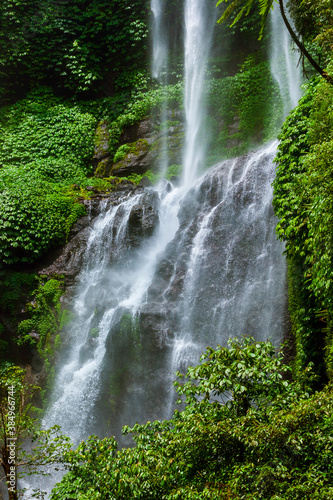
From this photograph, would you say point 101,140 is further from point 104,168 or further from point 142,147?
point 142,147

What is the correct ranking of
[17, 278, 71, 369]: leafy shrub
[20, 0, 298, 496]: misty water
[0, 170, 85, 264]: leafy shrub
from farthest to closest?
[0, 170, 85, 264]: leafy shrub, [17, 278, 71, 369]: leafy shrub, [20, 0, 298, 496]: misty water

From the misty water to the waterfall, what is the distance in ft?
18.2

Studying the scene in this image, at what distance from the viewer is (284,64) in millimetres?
16734

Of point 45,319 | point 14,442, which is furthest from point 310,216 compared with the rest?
point 45,319

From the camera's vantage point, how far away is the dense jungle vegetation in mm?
3582

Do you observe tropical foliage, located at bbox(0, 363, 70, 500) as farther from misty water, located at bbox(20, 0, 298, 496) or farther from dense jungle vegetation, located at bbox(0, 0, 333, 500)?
misty water, located at bbox(20, 0, 298, 496)

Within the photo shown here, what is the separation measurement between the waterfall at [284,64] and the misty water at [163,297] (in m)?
5.55

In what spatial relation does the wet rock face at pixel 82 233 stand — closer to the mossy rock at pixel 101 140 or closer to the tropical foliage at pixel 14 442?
the mossy rock at pixel 101 140

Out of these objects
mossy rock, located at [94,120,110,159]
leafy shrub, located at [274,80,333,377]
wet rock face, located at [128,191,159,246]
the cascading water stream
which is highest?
the cascading water stream

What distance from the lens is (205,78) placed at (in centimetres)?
1859

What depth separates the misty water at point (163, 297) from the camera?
28.1ft

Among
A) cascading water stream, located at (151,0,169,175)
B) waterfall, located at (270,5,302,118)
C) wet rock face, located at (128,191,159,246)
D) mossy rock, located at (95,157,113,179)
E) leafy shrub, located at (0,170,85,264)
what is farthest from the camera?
cascading water stream, located at (151,0,169,175)

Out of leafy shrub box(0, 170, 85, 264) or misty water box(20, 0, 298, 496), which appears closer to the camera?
misty water box(20, 0, 298, 496)

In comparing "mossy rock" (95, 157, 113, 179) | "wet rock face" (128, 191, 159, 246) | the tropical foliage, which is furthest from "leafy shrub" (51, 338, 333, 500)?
"mossy rock" (95, 157, 113, 179)
